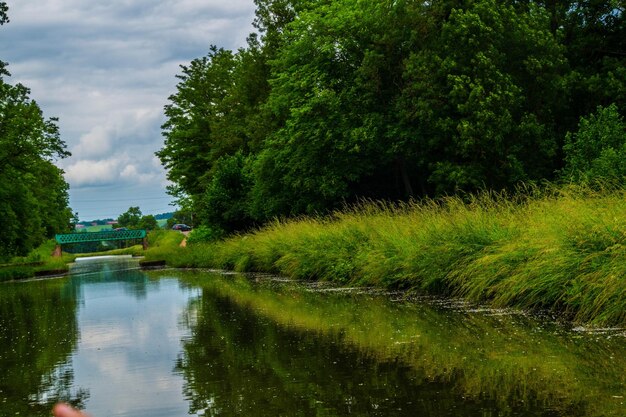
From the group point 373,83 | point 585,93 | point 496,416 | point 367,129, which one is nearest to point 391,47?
point 373,83

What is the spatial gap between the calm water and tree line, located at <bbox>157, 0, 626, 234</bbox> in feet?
54.0

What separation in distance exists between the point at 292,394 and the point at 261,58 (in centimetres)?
4388

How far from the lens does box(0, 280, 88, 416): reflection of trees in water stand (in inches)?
307

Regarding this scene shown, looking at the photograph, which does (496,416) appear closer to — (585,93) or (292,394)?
(292,394)

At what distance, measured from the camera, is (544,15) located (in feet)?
112

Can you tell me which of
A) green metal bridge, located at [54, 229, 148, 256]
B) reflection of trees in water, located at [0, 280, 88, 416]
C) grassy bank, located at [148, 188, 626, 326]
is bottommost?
reflection of trees in water, located at [0, 280, 88, 416]

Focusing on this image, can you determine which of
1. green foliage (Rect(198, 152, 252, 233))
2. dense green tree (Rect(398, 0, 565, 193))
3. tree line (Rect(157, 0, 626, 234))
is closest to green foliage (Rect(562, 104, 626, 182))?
tree line (Rect(157, 0, 626, 234))

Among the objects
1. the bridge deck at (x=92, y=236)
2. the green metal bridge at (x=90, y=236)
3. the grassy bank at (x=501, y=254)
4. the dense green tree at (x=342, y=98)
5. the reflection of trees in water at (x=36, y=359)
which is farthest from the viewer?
the bridge deck at (x=92, y=236)

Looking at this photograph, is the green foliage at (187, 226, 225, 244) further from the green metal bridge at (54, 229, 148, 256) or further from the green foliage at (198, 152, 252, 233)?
the green metal bridge at (54, 229, 148, 256)

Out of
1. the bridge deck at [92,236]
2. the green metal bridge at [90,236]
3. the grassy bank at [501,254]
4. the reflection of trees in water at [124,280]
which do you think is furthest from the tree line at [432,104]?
the bridge deck at [92,236]

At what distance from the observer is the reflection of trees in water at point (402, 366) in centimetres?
652

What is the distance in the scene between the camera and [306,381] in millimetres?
7812

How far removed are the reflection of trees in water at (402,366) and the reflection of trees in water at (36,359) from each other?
1.46m

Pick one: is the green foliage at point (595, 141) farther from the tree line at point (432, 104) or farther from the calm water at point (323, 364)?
the calm water at point (323, 364)
